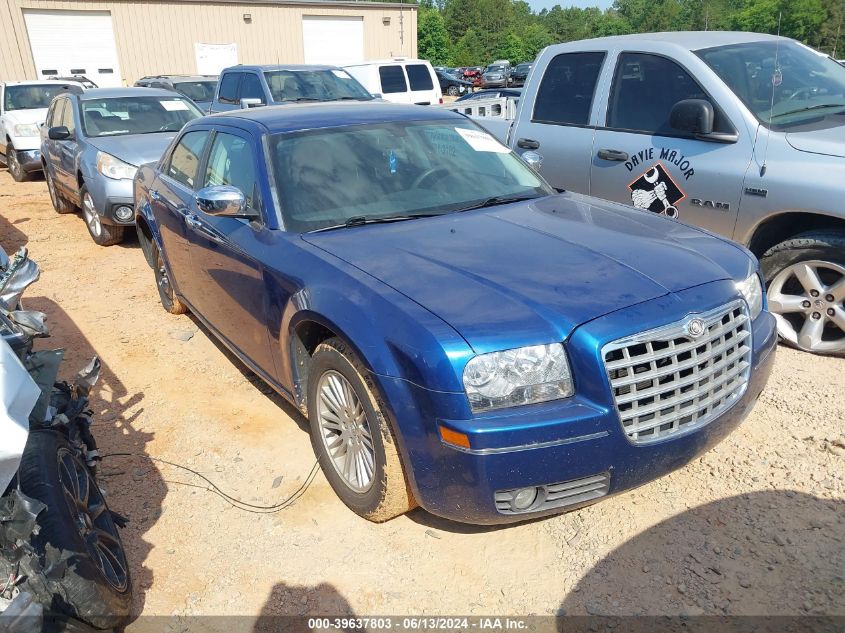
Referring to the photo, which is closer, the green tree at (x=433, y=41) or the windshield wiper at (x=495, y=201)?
the windshield wiper at (x=495, y=201)

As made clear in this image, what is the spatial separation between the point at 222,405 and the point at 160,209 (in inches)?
64.4

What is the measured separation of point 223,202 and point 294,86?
840cm

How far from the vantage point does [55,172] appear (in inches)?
366

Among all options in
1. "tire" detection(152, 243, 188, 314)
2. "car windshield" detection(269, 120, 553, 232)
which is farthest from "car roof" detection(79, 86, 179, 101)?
"car windshield" detection(269, 120, 553, 232)

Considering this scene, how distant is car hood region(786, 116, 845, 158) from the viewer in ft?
13.6

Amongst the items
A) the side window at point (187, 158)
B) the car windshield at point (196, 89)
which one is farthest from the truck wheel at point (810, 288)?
the car windshield at point (196, 89)

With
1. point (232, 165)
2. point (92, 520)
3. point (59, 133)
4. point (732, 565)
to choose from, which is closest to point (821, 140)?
point (732, 565)

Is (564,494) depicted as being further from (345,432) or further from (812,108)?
(812,108)

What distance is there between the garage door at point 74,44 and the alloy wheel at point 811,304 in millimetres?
27065

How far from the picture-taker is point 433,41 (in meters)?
56.1

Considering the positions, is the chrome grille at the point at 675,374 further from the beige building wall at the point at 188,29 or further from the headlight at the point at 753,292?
the beige building wall at the point at 188,29

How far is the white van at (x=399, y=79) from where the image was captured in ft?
50.5

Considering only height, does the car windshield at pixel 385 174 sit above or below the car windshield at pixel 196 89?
above

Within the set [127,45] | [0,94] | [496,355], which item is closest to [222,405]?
[496,355]
